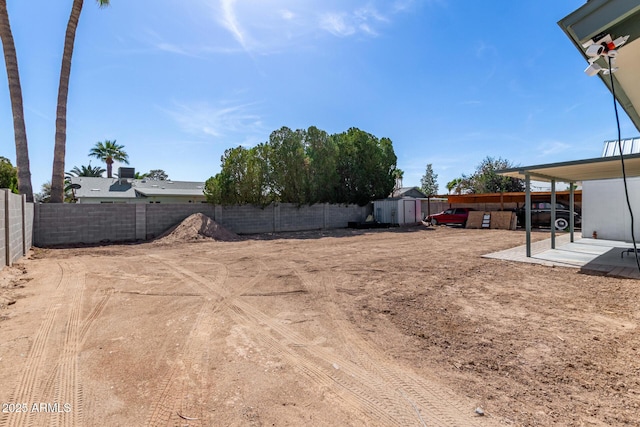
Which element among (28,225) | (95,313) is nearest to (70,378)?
(95,313)

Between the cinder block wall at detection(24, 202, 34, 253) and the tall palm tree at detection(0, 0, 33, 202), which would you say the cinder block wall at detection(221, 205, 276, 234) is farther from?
the tall palm tree at detection(0, 0, 33, 202)

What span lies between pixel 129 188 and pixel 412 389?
27.2 m

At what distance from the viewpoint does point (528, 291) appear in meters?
5.54

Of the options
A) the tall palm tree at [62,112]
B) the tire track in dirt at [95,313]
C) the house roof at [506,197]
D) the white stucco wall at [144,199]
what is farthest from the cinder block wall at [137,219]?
the house roof at [506,197]

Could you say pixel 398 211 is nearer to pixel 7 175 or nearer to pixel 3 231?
pixel 3 231

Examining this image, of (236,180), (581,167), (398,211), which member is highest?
(236,180)

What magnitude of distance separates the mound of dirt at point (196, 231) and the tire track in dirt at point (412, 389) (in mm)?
11746

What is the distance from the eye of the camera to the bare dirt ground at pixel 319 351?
2.28m

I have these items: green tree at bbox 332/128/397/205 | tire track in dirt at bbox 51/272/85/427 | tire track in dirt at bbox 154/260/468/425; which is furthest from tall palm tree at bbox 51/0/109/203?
green tree at bbox 332/128/397/205

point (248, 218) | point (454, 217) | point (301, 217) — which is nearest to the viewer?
point (248, 218)

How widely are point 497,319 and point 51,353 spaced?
536 centimetres

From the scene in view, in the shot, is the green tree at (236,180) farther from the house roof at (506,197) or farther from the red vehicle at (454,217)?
the house roof at (506,197)

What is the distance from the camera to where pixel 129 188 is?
2423 centimetres

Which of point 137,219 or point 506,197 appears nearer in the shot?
point 137,219
